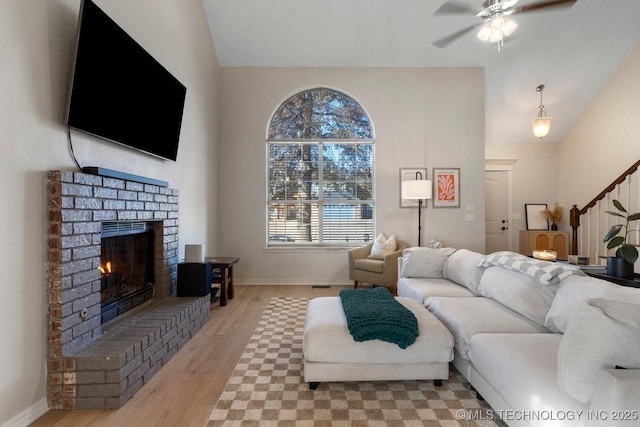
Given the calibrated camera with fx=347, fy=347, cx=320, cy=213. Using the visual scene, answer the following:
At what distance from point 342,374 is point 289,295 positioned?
2620mm

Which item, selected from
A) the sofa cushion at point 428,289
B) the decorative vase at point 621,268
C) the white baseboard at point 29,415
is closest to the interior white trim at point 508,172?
the decorative vase at point 621,268

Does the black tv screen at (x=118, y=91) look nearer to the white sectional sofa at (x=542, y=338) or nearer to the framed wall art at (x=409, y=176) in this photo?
the white sectional sofa at (x=542, y=338)

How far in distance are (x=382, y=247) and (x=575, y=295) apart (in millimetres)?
3006

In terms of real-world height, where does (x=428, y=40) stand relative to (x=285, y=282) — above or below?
above

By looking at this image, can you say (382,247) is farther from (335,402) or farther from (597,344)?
(597,344)

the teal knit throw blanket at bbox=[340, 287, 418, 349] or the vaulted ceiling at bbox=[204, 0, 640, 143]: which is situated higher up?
the vaulted ceiling at bbox=[204, 0, 640, 143]

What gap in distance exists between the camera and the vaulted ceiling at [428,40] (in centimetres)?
450

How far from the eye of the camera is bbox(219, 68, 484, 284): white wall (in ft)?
17.5

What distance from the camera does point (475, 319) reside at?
2314 mm

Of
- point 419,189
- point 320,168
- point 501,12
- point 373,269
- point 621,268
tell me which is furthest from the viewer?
point 320,168

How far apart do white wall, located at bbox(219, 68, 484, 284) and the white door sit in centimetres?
166

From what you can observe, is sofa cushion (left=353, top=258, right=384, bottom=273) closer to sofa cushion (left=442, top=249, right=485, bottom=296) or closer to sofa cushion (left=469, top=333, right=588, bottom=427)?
sofa cushion (left=442, top=249, right=485, bottom=296)

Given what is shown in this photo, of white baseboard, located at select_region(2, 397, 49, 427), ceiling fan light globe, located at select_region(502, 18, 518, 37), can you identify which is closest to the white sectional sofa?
ceiling fan light globe, located at select_region(502, 18, 518, 37)

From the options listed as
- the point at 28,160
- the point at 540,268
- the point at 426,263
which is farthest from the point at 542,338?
the point at 28,160
